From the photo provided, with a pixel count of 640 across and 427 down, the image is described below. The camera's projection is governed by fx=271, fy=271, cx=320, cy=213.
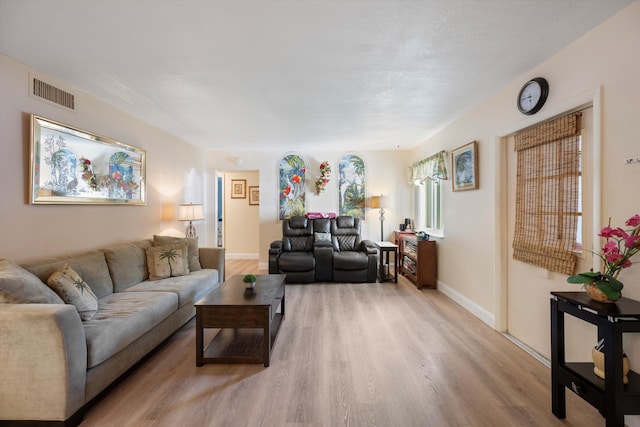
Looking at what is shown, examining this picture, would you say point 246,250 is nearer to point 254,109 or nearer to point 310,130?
point 310,130

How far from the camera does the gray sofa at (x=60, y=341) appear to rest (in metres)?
1.49

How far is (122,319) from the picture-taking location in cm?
196

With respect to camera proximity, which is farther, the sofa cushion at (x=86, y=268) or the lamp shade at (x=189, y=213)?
the lamp shade at (x=189, y=213)

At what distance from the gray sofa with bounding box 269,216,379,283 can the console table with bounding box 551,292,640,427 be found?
2964mm

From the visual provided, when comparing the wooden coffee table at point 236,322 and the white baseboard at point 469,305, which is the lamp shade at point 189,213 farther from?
the white baseboard at point 469,305

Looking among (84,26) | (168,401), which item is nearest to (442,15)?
(84,26)

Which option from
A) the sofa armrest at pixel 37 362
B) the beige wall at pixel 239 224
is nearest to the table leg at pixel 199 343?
the sofa armrest at pixel 37 362

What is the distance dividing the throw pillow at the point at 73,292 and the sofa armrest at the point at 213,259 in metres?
1.59

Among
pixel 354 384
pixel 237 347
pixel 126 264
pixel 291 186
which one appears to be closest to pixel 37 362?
pixel 237 347

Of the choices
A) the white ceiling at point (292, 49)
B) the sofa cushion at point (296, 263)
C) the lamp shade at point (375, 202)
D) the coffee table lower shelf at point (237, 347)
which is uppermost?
the white ceiling at point (292, 49)

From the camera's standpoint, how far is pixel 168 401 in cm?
178

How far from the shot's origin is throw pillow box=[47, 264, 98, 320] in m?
1.94

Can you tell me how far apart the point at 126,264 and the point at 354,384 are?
2.54 meters

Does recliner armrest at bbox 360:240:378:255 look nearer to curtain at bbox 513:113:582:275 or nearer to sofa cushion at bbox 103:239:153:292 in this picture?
curtain at bbox 513:113:582:275
